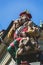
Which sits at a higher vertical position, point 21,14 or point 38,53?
point 21,14

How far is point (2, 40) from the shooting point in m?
16.2

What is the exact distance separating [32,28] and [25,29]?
27cm

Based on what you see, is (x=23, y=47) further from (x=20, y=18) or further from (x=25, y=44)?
(x=20, y=18)

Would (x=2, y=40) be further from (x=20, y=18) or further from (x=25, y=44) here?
(x=25, y=44)

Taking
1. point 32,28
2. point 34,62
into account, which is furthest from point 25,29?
point 34,62

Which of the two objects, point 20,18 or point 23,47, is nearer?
point 23,47

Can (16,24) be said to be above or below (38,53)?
above

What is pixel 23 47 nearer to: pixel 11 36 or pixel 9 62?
pixel 11 36

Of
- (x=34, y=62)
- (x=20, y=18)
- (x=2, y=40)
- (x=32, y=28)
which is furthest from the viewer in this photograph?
(x=2, y=40)

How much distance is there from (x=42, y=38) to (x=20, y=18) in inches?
34.6

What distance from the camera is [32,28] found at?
1366 centimetres

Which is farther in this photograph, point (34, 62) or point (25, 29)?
point (25, 29)

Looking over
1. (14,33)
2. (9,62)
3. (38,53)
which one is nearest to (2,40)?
(9,62)

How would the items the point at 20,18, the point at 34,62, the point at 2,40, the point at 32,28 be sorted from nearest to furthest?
the point at 34,62 → the point at 32,28 → the point at 20,18 → the point at 2,40
